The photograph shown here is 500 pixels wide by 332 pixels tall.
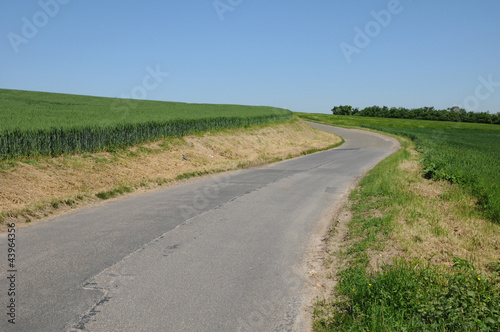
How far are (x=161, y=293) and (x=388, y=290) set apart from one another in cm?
319

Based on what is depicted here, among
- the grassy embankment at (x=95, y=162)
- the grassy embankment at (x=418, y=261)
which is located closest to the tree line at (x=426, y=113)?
the grassy embankment at (x=95, y=162)

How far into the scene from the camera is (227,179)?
51.1 ft

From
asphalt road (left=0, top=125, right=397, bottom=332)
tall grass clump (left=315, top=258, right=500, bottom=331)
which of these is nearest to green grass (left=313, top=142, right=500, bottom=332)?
tall grass clump (left=315, top=258, right=500, bottom=331)

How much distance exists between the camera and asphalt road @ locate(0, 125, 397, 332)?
4.65 m

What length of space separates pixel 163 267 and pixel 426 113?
413 ft

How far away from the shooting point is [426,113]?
383 ft

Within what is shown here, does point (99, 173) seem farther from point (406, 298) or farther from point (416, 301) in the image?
point (416, 301)

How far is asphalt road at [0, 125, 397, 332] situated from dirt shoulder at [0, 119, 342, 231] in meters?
0.91

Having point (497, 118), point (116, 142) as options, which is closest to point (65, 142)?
point (116, 142)

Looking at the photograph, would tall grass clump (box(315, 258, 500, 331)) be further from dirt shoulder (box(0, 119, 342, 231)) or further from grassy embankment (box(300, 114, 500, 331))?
dirt shoulder (box(0, 119, 342, 231))

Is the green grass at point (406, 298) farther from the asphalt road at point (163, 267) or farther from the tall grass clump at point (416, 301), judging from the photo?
the asphalt road at point (163, 267)

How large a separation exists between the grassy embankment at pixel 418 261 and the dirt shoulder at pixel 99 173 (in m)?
7.16

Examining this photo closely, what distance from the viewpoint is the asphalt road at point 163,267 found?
4.65m

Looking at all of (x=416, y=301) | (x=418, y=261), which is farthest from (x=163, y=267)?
(x=418, y=261)
